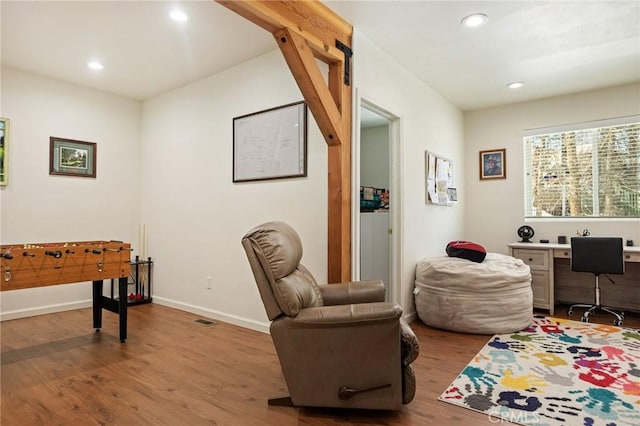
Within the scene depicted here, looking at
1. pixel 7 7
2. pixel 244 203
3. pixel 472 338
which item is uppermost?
pixel 7 7

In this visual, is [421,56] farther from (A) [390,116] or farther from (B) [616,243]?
(B) [616,243]

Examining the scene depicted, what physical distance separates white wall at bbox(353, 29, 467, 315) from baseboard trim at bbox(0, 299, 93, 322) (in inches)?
152

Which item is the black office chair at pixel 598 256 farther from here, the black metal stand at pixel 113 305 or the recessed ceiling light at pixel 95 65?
the recessed ceiling light at pixel 95 65

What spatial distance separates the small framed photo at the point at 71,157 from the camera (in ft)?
14.4

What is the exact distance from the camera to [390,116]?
3713 mm

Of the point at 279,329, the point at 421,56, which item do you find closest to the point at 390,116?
the point at 421,56

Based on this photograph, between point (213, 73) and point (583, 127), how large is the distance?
15.2 ft

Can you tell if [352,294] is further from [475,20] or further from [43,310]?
[43,310]

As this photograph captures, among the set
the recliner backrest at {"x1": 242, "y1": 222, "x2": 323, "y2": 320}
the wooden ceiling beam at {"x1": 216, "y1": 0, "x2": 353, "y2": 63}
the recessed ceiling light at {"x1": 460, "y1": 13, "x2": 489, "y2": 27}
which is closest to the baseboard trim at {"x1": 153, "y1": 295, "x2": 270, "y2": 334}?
the recliner backrest at {"x1": 242, "y1": 222, "x2": 323, "y2": 320}

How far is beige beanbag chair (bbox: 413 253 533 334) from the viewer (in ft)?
11.4

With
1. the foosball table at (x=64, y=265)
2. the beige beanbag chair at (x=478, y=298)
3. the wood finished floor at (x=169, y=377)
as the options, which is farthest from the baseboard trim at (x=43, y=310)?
the beige beanbag chair at (x=478, y=298)

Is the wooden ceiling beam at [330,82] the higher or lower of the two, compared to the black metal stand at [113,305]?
higher

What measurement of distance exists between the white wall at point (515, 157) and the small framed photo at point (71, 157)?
5.22m

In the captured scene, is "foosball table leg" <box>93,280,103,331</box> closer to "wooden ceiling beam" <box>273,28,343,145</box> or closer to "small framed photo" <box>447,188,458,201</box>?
"wooden ceiling beam" <box>273,28,343,145</box>
